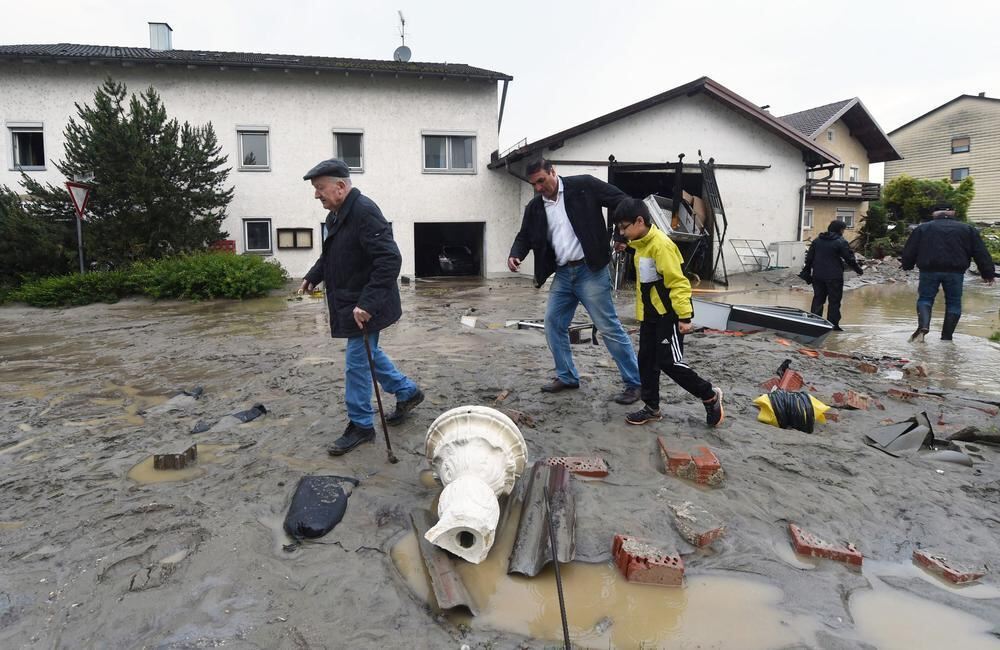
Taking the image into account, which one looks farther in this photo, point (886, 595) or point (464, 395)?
point (464, 395)

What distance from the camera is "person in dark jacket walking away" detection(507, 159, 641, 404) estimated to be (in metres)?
4.82

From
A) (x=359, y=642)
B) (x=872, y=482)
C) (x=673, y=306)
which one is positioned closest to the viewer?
(x=359, y=642)

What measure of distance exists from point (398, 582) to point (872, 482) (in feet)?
9.30

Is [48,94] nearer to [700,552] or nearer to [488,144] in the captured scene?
[488,144]

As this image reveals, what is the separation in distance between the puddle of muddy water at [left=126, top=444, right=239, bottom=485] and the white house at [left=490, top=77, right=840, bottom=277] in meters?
14.3

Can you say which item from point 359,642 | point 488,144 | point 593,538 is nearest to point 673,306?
point 593,538

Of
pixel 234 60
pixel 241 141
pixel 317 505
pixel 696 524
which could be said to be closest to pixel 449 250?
pixel 241 141

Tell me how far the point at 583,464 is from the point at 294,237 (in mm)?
15624

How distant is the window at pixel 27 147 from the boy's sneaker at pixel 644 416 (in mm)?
18836

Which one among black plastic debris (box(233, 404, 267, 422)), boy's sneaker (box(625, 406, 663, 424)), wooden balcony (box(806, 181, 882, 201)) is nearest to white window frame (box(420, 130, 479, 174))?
black plastic debris (box(233, 404, 267, 422))

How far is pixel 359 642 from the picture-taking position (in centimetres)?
225

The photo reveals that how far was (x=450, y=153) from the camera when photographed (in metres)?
18.3

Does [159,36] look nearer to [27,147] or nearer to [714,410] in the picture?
[27,147]

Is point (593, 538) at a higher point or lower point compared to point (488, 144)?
lower
